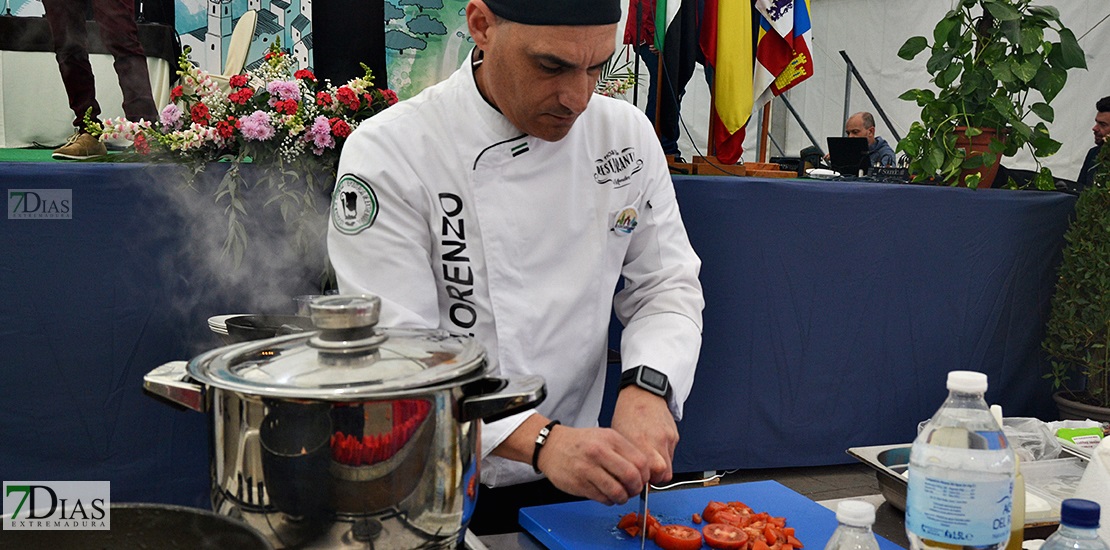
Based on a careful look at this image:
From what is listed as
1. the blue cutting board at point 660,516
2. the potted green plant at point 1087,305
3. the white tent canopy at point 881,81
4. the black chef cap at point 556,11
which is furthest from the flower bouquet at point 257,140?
the white tent canopy at point 881,81

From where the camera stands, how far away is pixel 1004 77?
3.32 m

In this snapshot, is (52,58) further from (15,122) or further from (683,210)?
(683,210)

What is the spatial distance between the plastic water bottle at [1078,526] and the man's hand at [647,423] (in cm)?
45

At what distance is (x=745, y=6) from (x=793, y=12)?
0.85 ft

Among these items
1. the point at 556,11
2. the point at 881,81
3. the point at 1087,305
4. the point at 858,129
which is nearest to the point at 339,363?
the point at 556,11

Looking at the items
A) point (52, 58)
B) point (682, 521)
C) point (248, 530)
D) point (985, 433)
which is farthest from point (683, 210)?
point (52, 58)

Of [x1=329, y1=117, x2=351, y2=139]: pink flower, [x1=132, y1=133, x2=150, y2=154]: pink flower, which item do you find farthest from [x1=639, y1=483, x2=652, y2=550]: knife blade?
[x1=132, y1=133, x2=150, y2=154]: pink flower

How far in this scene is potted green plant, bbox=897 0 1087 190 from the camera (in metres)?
3.35

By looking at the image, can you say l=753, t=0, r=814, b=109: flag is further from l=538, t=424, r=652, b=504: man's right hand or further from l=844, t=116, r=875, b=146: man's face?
l=538, t=424, r=652, b=504: man's right hand

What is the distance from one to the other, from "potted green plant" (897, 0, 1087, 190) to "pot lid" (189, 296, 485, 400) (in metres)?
3.12

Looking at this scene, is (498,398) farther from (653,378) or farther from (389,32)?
(389,32)

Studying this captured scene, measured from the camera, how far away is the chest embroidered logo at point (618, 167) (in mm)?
1576

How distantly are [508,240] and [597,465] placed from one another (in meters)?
0.47

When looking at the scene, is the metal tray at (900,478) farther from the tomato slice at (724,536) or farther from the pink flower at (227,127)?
the pink flower at (227,127)
